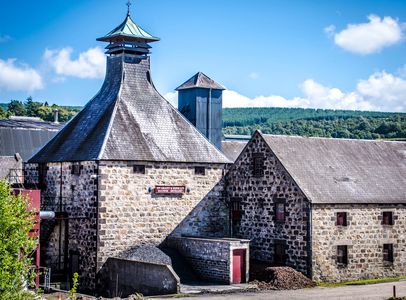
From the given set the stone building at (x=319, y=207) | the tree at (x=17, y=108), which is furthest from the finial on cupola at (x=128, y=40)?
the tree at (x=17, y=108)

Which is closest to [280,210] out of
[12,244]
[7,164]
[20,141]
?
[12,244]

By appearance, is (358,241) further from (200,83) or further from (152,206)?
(200,83)

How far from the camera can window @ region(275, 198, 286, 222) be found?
130 ft

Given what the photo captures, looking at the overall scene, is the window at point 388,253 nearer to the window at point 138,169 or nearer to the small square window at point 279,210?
the small square window at point 279,210

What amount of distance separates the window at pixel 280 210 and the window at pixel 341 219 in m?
2.94

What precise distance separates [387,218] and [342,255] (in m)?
3.85

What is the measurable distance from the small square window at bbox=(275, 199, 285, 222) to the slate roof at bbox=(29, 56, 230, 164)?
509 centimetres

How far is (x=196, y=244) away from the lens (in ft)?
127

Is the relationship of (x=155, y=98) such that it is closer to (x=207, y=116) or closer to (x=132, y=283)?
(x=207, y=116)

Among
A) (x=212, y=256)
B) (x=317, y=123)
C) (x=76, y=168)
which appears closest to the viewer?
(x=212, y=256)

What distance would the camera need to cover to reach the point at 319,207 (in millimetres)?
38250

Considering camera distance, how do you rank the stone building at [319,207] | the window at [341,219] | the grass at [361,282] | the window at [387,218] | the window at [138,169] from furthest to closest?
1. the window at [387,218]
2. the window at [138,169]
3. the window at [341,219]
4. the stone building at [319,207]
5. the grass at [361,282]

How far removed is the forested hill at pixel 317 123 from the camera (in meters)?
91.3

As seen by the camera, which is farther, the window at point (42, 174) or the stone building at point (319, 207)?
the window at point (42, 174)
